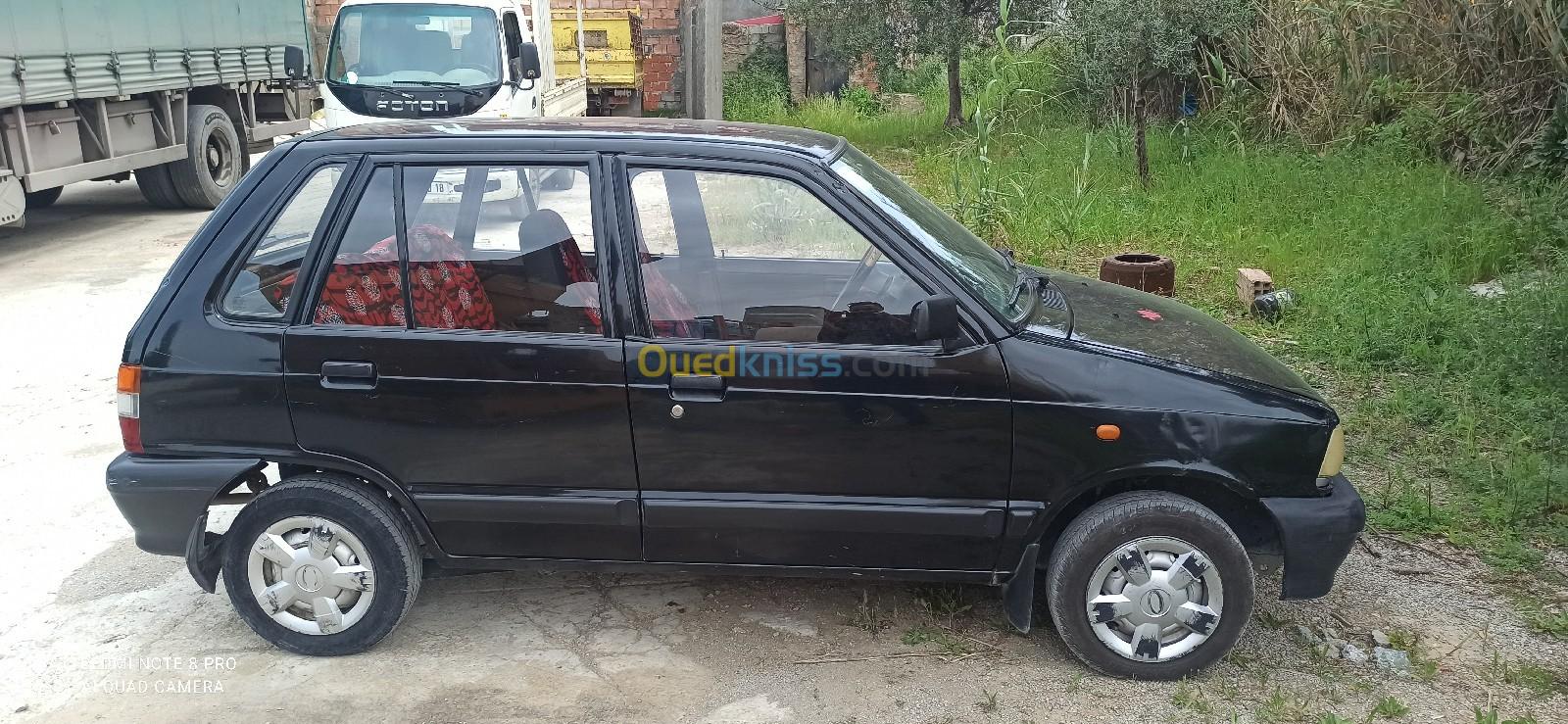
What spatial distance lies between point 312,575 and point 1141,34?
9282 millimetres

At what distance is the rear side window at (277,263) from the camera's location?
144 inches

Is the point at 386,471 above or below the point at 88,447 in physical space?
above

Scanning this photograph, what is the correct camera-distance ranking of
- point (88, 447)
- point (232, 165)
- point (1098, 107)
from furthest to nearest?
point (232, 165) < point (1098, 107) < point (88, 447)

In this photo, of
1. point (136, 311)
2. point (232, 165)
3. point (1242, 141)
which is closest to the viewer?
point (136, 311)

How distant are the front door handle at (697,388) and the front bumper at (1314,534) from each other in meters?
1.66

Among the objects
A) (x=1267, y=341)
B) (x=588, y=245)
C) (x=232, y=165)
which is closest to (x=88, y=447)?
(x=588, y=245)

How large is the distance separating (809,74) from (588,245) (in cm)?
1512

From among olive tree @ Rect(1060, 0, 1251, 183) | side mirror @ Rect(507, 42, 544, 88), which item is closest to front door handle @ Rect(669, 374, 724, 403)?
olive tree @ Rect(1060, 0, 1251, 183)

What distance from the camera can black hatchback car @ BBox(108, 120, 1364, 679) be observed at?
352 centimetres

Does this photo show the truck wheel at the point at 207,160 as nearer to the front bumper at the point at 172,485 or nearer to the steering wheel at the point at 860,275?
the front bumper at the point at 172,485

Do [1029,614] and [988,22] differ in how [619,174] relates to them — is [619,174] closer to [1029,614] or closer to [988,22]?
[1029,614]

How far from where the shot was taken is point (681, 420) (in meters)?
3.56

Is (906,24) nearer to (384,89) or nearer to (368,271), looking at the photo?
(384,89)

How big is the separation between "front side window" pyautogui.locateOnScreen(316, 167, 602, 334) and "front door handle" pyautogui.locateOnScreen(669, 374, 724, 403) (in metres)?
0.29
